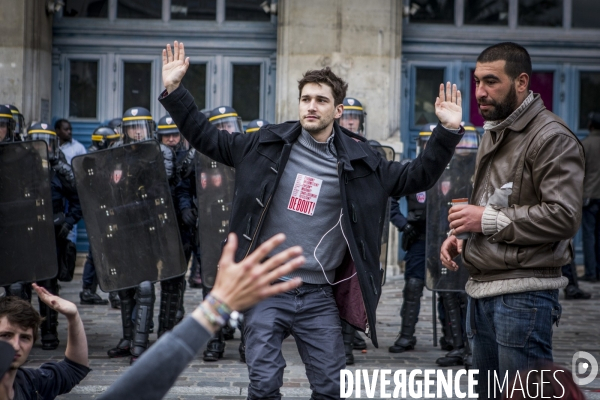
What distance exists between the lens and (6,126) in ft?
24.7

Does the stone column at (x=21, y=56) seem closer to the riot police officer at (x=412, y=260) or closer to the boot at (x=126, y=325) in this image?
the boot at (x=126, y=325)

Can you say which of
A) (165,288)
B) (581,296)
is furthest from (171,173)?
(581,296)

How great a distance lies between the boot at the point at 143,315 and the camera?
22.6 ft

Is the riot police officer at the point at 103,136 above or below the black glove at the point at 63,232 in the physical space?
above

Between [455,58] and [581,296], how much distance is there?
11.4 feet

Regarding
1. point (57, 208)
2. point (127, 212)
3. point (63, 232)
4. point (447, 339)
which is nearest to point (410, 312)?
point (447, 339)

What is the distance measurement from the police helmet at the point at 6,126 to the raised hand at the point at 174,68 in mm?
3597

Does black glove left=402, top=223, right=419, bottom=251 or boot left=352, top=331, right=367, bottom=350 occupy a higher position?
black glove left=402, top=223, right=419, bottom=251

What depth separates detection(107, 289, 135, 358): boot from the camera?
7023 millimetres

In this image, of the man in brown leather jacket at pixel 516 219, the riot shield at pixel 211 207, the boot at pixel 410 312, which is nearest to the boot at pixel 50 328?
the riot shield at pixel 211 207

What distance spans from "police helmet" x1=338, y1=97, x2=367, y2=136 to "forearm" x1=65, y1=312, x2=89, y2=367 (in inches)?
173

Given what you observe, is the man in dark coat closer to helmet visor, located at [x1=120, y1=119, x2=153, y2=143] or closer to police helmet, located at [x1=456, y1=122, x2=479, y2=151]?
police helmet, located at [x1=456, y1=122, x2=479, y2=151]

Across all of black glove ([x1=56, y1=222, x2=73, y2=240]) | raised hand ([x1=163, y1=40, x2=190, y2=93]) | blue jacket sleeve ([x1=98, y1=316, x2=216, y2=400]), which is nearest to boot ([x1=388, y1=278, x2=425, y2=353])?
black glove ([x1=56, y1=222, x2=73, y2=240])

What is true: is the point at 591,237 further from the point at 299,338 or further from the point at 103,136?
the point at 299,338
